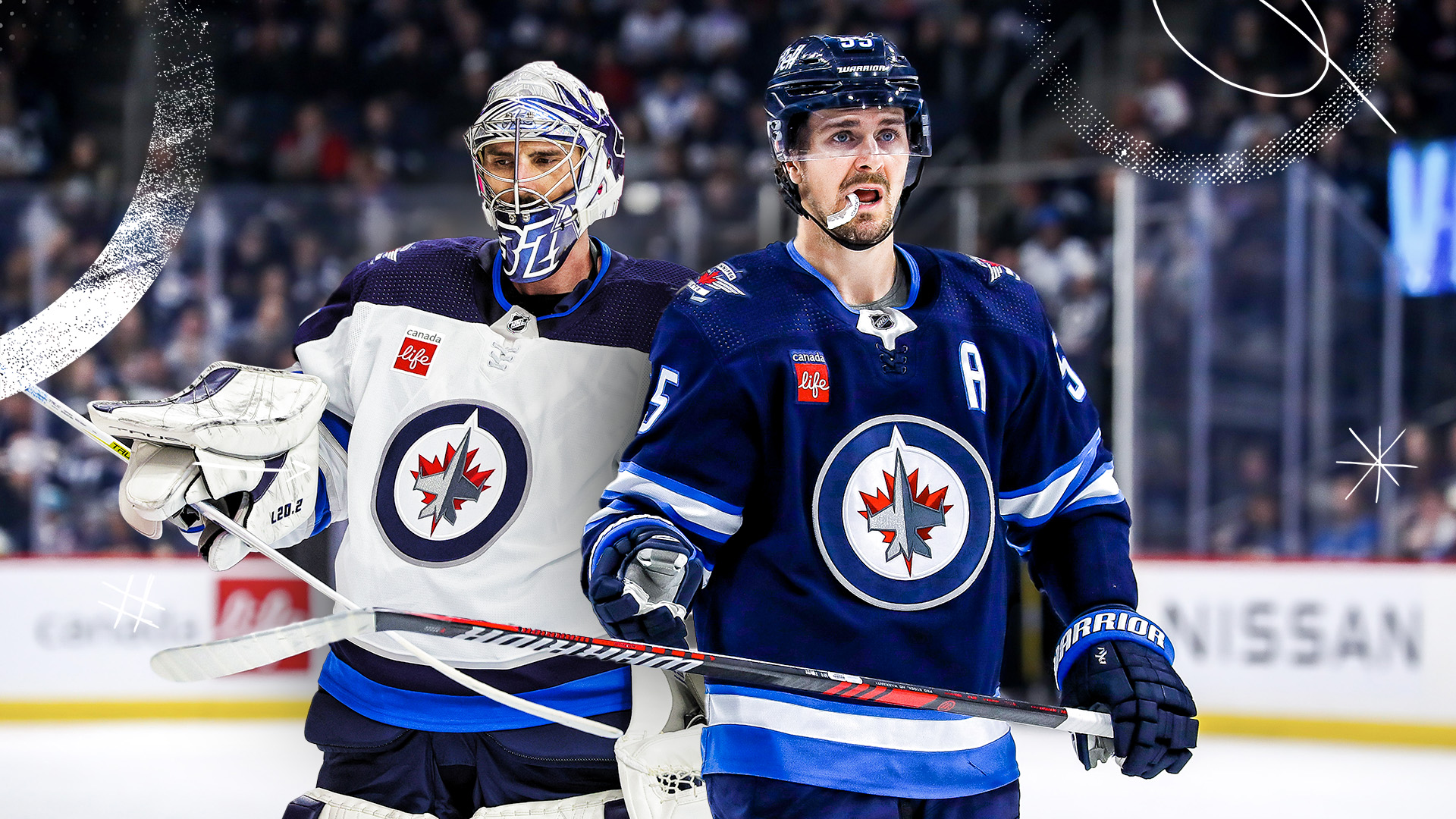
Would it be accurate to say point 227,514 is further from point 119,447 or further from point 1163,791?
point 1163,791

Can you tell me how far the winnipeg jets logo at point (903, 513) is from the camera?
153 centimetres

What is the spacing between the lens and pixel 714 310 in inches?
63.0

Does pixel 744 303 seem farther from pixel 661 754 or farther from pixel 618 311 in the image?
pixel 661 754

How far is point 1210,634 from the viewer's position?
201 inches

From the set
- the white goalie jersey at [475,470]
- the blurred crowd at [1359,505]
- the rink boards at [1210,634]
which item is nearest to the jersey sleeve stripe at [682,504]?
the white goalie jersey at [475,470]

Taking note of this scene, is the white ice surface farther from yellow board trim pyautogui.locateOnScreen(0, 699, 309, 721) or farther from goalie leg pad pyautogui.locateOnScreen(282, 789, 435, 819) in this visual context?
goalie leg pad pyautogui.locateOnScreen(282, 789, 435, 819)

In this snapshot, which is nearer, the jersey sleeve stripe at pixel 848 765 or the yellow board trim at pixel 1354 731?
the jersey sleeve stripe at pixel 848 765

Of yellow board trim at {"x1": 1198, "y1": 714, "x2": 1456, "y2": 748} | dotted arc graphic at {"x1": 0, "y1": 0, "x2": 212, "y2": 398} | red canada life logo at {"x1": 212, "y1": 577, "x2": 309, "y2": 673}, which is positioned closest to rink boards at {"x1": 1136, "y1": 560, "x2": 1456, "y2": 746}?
yellow board trim at {"x1": 1198, "y1": 714, "x2": 1456, "y2": 748}

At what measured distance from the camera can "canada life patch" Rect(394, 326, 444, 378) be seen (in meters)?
1.95

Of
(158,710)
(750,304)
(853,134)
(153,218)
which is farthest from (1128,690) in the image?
(158,710)

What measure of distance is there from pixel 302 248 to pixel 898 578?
14.4ft

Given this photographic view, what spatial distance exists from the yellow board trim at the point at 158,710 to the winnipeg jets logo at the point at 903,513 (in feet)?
13.4

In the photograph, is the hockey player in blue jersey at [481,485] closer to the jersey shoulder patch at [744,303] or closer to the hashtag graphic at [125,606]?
the jersey shoulder patch at [744,303]

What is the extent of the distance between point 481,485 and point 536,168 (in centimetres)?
44
